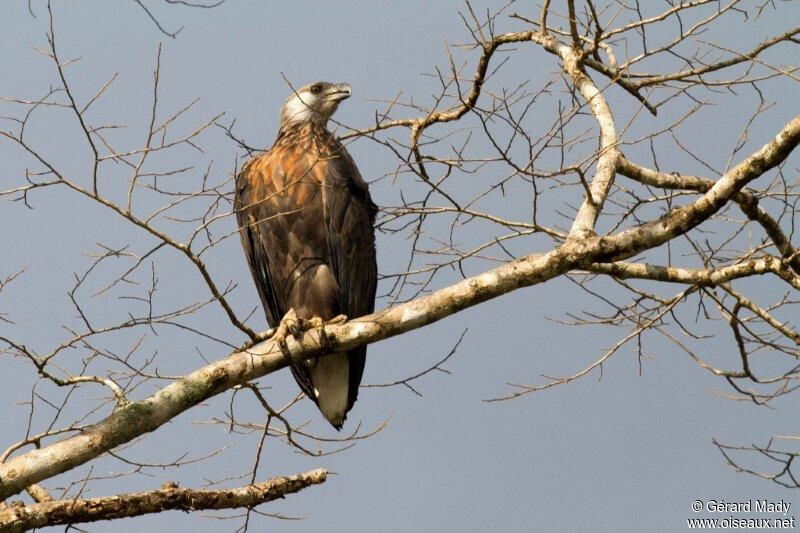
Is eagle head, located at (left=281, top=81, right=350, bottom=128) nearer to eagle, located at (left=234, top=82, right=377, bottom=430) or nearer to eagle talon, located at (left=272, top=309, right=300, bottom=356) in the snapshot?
eagle, located at (left=234, top=82, right=377, bottom=430)

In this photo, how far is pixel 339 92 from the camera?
23.8 ft

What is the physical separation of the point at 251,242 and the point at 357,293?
2.36 feet

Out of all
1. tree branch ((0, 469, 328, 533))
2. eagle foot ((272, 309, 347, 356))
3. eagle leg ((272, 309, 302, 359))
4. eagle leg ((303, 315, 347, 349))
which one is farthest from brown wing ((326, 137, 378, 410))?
tree branch ((0, 469, 328, 533))

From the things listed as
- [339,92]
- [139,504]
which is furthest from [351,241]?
[139,504]

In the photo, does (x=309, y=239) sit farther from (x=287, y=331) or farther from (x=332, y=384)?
(x=287, y=331)

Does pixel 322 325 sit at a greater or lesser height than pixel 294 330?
greater

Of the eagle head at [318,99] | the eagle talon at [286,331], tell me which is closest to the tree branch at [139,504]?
the eagle talon at [286,331]

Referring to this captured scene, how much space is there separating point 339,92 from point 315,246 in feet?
5.21

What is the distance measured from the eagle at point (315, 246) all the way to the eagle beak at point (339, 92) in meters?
0.88

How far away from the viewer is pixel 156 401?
422 cm

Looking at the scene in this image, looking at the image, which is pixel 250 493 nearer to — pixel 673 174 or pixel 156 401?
pixel 156 401

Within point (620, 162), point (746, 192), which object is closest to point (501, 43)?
point (620, 162)

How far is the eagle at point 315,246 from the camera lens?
606 cm

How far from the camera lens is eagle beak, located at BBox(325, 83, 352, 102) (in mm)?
7230
